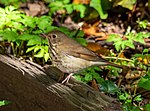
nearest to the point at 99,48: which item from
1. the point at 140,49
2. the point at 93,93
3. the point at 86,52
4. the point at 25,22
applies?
the point at 140,49

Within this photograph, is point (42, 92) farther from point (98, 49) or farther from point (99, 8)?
point (99, 8)

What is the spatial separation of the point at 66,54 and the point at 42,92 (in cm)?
41

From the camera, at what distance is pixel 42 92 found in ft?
13.6

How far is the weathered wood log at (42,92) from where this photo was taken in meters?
3.73

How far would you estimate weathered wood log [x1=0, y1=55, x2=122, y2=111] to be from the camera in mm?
3729

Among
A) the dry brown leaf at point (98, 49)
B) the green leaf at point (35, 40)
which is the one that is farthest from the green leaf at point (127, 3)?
the green leaf at point (35, 40)

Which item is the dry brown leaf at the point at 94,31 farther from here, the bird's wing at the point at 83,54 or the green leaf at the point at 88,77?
the bird's wing at the point at 83,54

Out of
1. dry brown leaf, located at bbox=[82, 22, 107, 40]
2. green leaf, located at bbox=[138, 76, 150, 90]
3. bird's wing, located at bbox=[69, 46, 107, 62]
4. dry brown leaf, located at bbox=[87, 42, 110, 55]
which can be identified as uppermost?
bird's wing, located at bbox=[69, 46, 107, 62]

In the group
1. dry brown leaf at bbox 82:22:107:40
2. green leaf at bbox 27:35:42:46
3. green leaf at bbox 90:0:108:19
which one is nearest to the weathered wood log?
green leaf at bbox 27:35:42:46

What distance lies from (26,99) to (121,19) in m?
2.83

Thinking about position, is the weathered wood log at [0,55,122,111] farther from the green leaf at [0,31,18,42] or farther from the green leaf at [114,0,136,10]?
the green leaf at [114,0,136,10]

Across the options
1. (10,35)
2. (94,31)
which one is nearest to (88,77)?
(10,35)

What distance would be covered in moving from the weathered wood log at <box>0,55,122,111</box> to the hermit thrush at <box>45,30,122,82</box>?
143mm

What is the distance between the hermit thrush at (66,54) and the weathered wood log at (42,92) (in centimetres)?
14
